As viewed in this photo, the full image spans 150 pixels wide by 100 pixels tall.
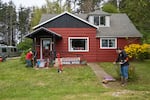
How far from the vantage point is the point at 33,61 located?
28000 millimetres

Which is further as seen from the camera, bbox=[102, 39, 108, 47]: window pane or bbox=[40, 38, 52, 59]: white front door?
bbox=[102, 39, 108, 47]: window pane

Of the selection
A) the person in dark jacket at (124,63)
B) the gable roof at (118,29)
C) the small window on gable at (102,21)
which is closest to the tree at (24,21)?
the gable roof at (118,29)

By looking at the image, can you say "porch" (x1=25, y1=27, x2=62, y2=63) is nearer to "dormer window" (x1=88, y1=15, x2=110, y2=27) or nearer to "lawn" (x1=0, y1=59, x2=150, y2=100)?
"dormer window" (x1=88, y1=15, x2=110, y2=27)

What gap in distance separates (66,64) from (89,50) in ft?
18.5

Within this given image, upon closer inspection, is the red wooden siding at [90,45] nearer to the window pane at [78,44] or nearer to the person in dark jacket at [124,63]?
the window pane at [78,44]

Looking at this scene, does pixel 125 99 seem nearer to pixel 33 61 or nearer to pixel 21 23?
pixel 33 61

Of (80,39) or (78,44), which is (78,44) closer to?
(78,44)

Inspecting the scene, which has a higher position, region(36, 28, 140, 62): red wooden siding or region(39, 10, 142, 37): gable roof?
region(39, 10, 142, 37): gable roof

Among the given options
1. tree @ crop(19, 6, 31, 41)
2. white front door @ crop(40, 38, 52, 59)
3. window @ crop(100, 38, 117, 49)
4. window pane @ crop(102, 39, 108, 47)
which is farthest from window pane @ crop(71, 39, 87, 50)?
tree @ crop(19, 6, 31, 41)

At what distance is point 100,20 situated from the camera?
3559 centimetres

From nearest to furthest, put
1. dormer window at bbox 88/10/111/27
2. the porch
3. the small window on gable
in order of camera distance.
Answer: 1. the porch
2. dormer window at bbox 88/10/111/27
3. the small window on gable

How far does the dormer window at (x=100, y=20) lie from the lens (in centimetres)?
3525

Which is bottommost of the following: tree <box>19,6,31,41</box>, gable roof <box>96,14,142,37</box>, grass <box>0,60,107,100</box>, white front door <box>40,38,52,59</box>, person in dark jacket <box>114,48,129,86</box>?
grass <box>0,60,107,100</box>

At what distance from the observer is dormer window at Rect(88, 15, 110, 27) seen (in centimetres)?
3525
